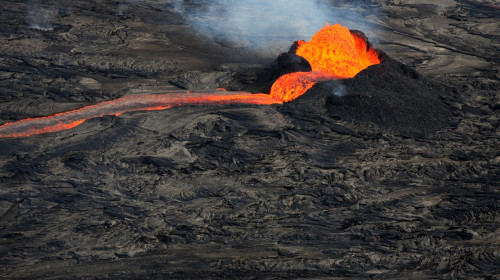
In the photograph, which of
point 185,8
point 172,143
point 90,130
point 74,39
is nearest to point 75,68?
point 74,39

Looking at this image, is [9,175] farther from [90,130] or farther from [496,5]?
[496,5]

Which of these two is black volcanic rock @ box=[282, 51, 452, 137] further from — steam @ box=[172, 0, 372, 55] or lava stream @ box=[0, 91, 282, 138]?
steam @ box=[172, 0, 372, 55]

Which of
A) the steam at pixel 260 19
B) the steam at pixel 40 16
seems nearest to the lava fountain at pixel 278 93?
the steam at pixel 260 19

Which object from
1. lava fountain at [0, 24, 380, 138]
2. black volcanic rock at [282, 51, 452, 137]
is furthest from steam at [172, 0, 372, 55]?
black volcanic rock at [282, 51, 452, 137]

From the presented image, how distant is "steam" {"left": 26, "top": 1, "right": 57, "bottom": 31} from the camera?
12.4m

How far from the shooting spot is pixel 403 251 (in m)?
5.87

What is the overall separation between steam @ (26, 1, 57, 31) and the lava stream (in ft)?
14.7

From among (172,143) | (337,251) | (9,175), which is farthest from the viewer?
(172,143)

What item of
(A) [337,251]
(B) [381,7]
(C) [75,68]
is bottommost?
(A) [337,251]

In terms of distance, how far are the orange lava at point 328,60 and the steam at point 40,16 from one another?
6121mm

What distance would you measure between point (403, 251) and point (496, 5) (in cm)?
1163

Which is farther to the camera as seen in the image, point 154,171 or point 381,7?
point 381,7

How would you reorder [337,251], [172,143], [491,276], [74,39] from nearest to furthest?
[491,276]
[337,251]
[172,143]
[74,39]

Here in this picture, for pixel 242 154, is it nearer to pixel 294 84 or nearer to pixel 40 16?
pixel 294 84
